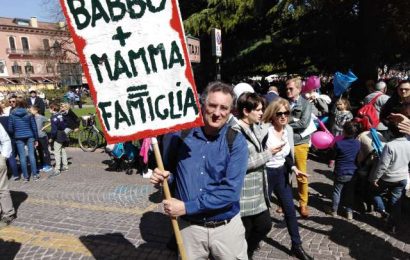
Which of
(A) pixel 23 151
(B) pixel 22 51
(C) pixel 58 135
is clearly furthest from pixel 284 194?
(B) pixel 22 51

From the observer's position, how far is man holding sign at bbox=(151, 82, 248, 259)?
7.12 feet

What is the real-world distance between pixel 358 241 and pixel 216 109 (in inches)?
119

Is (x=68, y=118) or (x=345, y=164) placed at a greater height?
(x=68, y=118)

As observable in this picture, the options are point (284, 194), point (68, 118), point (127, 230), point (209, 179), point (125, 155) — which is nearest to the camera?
point (209, 179)

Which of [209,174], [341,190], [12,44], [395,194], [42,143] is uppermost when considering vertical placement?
[12,44]

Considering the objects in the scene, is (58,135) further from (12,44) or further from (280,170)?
(12,44)

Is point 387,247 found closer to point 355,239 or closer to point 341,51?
point 355,239

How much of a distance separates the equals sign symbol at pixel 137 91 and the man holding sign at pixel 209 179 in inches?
14.5

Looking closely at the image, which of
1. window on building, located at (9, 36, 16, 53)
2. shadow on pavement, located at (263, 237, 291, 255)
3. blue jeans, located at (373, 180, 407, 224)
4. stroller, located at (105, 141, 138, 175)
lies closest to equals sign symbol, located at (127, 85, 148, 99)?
shadow on pavement, located at (263, 237, 291, 255)

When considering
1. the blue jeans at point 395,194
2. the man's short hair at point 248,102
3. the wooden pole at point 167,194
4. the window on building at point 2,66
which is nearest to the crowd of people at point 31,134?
the man's short hair at point 248,102

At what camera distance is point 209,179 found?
2.22 meters

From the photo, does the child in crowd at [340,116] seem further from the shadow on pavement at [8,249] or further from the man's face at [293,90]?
the shadow on pavement at [8,249]

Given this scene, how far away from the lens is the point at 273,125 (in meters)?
3.86

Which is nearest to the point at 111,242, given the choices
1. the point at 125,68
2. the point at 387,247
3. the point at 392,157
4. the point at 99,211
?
the point at 99,211
